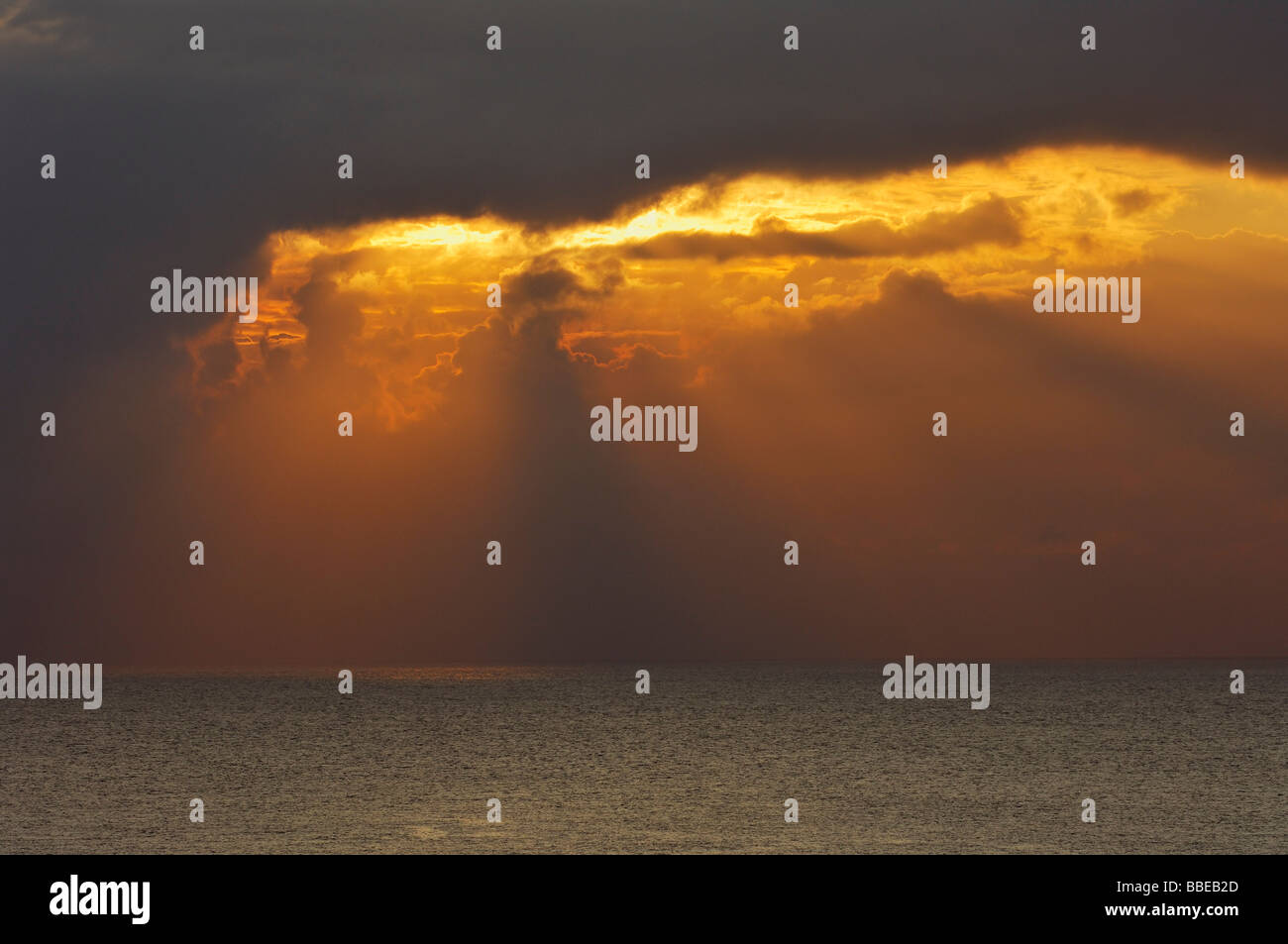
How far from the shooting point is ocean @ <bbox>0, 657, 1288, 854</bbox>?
6050cm

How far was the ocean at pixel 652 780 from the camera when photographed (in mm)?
60500

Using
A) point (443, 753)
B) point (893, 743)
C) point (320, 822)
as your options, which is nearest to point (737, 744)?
point (893, 743)

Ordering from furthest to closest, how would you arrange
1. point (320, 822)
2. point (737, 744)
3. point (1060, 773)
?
point (737, 744) < point (1060, 773) < point (320, 822)

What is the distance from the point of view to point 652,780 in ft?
285

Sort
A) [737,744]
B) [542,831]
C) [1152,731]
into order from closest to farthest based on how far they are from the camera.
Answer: [542,831] → [737,744] → [1152,731]

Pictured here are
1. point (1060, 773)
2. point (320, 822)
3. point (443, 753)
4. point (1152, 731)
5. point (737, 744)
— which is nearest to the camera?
point (320, 822)

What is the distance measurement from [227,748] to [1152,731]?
93.8 metres
